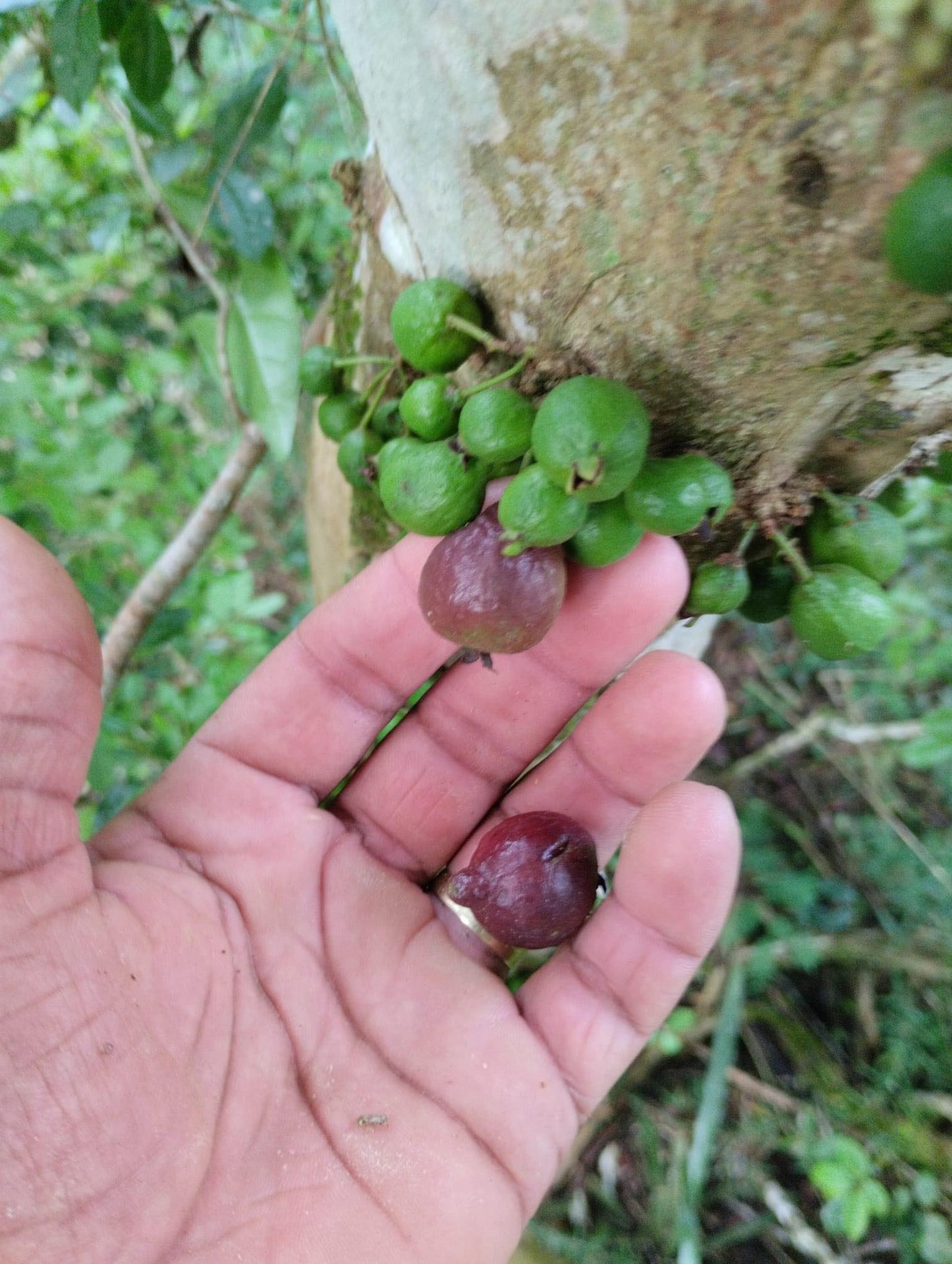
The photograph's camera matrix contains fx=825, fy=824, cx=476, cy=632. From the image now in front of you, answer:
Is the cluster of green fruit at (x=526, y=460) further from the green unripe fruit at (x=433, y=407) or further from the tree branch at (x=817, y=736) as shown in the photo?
the tree branch at (x=817, y=736)

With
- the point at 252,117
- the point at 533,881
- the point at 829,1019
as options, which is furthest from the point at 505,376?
the point at 829,1019

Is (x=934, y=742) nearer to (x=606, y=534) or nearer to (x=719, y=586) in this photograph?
(x=719, y=586)

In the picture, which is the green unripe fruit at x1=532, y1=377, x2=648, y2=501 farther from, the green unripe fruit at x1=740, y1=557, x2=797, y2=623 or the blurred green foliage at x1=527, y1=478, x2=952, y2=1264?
the blurred green foliage at x1=527, y1=478, x2=952, y2=1264

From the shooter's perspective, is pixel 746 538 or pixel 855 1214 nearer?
pixel 746 538

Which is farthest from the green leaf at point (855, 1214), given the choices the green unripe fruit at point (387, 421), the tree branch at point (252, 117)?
the tree branch at point (252, 117)

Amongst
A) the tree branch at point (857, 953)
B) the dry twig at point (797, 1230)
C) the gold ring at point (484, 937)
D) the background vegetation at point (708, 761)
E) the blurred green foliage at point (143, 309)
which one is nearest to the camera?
the gold ring at point (484, 937)

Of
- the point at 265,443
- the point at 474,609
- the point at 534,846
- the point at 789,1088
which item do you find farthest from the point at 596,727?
the point at 789,1088

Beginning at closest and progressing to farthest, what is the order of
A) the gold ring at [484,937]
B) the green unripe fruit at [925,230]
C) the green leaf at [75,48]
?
the green unripe fruit at [925,230] → the green leaf at [75,48] → the gold ring at [484,937]
